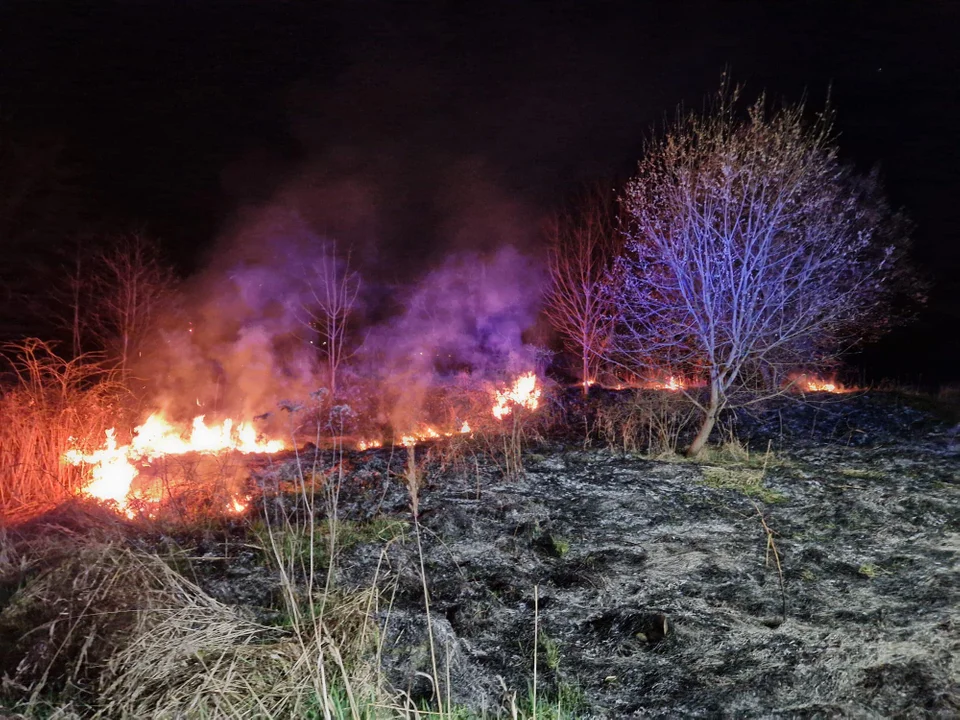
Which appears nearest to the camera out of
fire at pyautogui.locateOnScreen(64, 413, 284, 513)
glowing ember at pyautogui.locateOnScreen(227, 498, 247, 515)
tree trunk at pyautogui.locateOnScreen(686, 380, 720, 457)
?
glowing ember at pyautogui.locateOnScreen(227, 498, 247, 515)

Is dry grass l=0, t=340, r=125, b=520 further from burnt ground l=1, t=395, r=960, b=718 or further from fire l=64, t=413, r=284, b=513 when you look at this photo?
burnt ground l=1, t=395, r=960, b=718

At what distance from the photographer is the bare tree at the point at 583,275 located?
45.1 ft

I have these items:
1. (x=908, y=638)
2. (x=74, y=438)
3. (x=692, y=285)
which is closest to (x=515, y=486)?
(x=692, y=285)

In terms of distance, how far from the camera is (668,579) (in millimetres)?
4898

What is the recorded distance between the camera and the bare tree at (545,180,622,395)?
13.8 metres

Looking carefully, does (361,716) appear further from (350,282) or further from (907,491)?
(350,282)

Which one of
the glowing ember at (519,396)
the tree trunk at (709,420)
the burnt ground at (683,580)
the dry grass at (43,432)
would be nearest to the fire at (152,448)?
the dry grass at (43,432)

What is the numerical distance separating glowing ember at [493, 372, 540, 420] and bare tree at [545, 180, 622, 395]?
1.71 m

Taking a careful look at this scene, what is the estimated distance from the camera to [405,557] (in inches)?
199

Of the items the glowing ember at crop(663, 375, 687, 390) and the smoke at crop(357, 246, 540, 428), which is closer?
the glowing ember at crop(663, 375, 687, 390)

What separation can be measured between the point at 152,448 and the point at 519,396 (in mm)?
5787

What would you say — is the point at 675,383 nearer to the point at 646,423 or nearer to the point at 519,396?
the point at 646,423

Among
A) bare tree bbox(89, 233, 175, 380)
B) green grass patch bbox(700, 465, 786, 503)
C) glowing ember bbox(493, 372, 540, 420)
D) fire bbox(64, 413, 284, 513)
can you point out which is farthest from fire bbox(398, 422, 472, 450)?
A: bare tree bbox(89, 233, 175, 380)

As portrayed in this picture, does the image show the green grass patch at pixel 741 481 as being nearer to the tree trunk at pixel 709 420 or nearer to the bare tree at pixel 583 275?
the tree trunk at pixel 709 420
